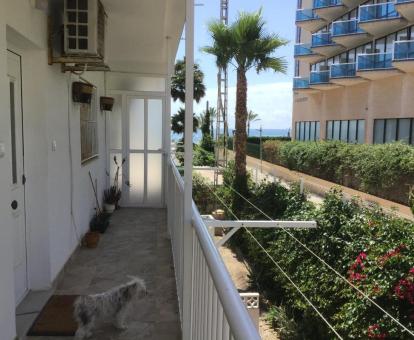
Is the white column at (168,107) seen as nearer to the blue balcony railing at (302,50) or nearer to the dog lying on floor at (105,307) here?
the dog lying on floor at (105,307)

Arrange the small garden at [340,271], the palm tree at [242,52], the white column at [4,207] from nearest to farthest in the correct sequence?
1. the white column at [4,207]
2. the small garden at [340,271]
3. the palm tree at [242,52]

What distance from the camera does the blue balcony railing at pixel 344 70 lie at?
64.9 feet

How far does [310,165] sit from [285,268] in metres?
12.4

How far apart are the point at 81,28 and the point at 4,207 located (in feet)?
5.84

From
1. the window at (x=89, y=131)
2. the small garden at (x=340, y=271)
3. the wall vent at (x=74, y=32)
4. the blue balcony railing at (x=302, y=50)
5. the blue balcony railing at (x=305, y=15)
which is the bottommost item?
the small garden at (x=340, y=271)

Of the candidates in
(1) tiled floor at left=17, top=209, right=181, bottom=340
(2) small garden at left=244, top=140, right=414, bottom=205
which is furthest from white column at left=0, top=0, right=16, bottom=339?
(2) small garden at left=244, top=140, right=414, bottom=205

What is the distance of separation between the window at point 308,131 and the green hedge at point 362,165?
570 cm

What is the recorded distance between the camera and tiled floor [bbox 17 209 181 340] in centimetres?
284

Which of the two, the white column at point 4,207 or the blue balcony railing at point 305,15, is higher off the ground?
the blue balcony railing at point 305,15

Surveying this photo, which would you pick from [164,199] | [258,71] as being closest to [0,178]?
[164,199]

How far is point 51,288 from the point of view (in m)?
3.33

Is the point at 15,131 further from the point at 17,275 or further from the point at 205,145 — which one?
the point at 205,145

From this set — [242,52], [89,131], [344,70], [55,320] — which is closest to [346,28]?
[344,70]

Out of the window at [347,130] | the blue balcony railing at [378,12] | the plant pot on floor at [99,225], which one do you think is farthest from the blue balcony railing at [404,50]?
the plant pot on floor at [99,225]
